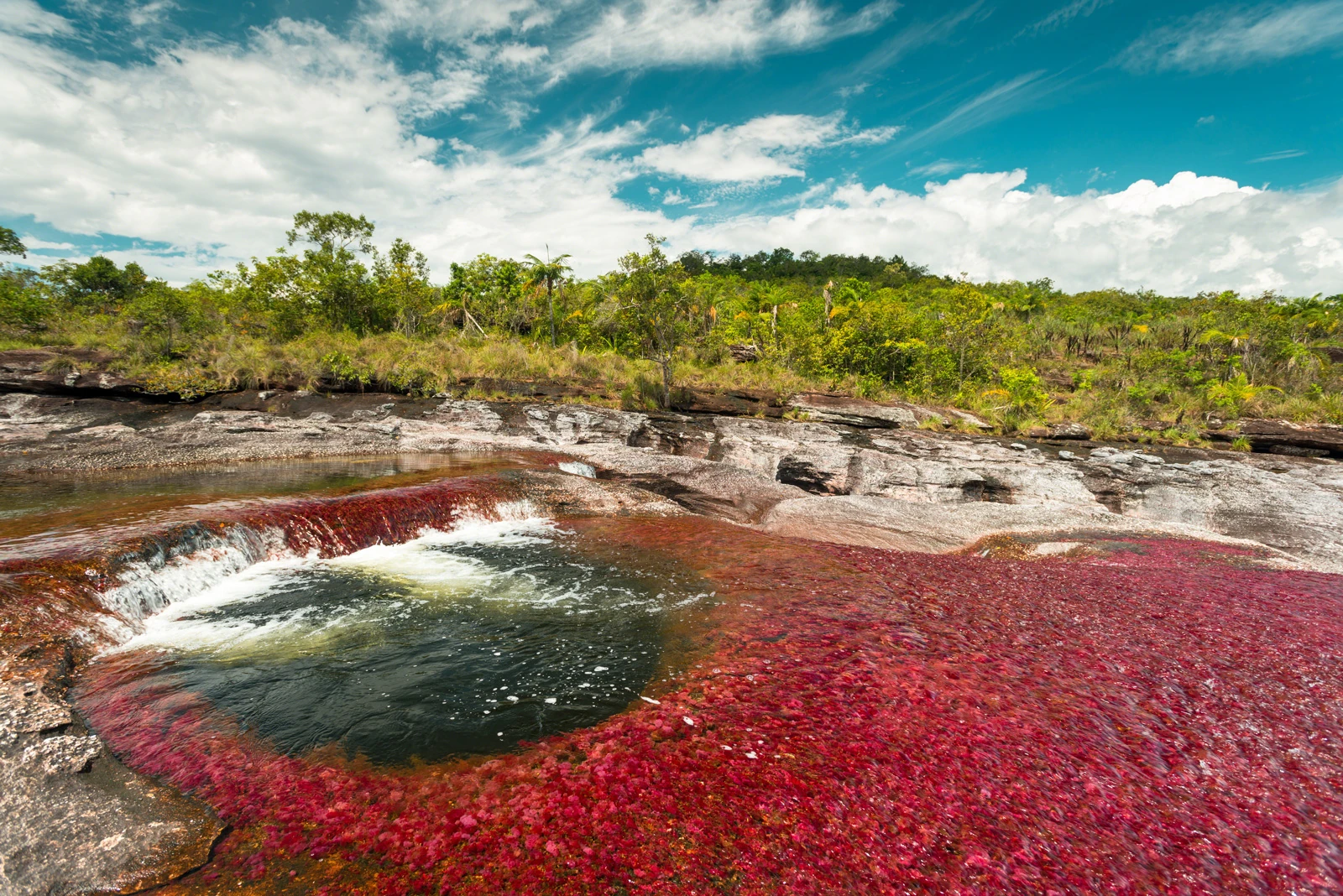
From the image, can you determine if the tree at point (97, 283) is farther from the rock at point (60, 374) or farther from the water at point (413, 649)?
the water at point (413, 649)

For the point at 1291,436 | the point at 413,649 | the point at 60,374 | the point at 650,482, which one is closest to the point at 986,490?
the point at 650,482

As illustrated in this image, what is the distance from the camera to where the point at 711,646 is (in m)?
6.70

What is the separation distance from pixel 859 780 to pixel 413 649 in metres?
5.21

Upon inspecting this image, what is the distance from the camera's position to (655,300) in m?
28.9

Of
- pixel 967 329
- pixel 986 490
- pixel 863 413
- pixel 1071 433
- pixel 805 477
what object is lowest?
pixel 805 477

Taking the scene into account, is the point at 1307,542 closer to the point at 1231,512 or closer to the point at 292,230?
the point at 1231,512

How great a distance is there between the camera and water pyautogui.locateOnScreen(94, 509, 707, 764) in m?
5.07

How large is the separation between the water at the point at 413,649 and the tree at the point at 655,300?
21197 mm

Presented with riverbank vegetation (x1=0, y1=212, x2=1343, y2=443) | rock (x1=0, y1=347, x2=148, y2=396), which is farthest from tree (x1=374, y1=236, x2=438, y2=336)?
rock (x1=0, y1=347, x2=148, y2=396)

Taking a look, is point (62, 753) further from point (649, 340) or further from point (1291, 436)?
point (1291, 436)

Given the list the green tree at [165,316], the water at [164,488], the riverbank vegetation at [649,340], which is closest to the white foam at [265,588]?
the water at [164,488]

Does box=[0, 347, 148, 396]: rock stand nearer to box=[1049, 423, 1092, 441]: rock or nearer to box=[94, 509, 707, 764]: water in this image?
box=[94, 509, 707, 764]: water

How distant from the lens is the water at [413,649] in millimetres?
5074

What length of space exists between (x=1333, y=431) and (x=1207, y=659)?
30.8 meters
